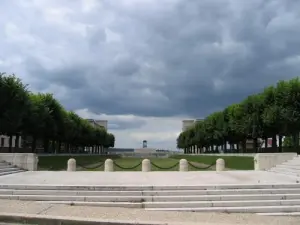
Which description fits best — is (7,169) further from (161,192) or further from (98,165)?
(161,192)

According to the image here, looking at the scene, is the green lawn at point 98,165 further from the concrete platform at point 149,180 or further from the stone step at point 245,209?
the stone step at point 245,209

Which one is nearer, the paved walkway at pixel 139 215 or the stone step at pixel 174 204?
the paved walkway at pixel 139 215

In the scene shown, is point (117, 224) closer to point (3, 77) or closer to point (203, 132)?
point (3, 77)

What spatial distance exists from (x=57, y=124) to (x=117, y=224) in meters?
58.4

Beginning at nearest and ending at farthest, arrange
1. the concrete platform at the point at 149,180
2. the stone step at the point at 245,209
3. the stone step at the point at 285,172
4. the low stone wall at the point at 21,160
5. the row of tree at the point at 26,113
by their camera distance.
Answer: the stone step at the point at 245,209 < the concrete platform at the point at 149,180 < the stone step at the point at 285,172 < the low stone wall at the point at 21,160 < the row of tree at the point at 26,113

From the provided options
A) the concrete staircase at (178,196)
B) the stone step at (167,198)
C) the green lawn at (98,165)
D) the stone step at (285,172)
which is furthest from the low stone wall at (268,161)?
the stone step at (167,198)

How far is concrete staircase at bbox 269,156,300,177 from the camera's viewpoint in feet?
83.6

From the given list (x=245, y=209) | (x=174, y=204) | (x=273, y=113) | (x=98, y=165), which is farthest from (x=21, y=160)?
(x=273, y=113)

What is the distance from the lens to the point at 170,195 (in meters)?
16.2

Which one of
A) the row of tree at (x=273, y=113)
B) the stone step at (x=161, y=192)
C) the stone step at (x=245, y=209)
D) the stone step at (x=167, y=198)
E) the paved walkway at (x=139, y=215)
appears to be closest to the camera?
the paved walkway at (x=139, y=215)

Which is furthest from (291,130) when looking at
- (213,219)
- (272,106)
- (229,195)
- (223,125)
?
(213,219)

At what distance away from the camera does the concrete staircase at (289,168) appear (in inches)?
1003

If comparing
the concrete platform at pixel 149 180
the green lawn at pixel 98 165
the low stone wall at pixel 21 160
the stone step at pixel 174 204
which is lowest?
the stone step at pixel 174 204

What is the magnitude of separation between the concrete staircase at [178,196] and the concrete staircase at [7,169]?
29.2 feet
